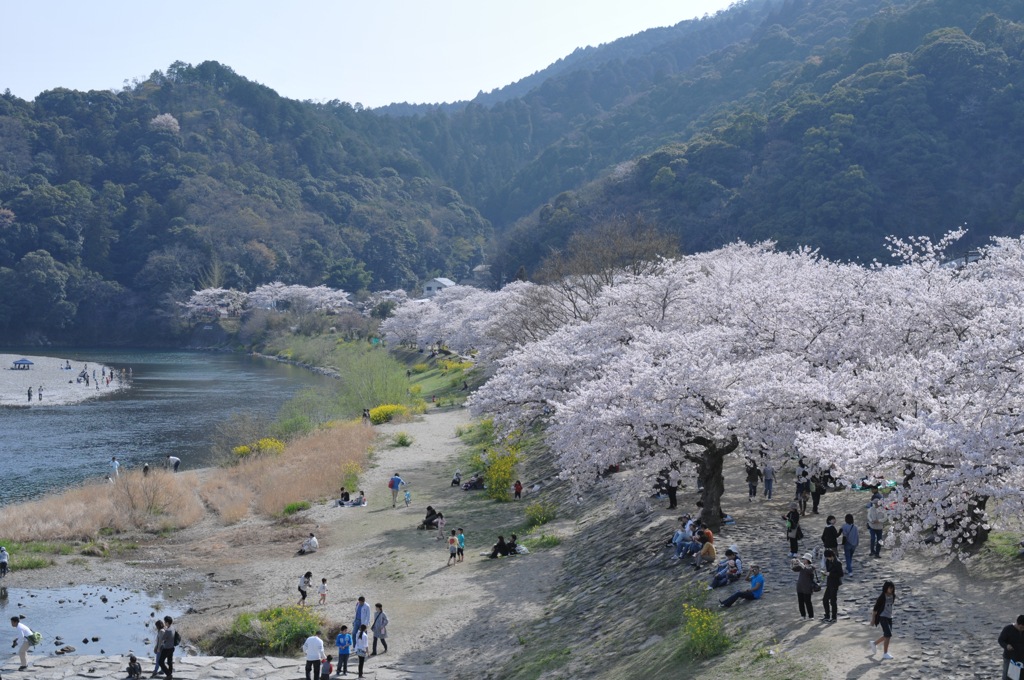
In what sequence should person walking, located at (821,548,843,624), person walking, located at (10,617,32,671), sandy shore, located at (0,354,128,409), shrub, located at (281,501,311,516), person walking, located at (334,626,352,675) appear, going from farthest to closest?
sandy shore, located at (0,354,128,409)
shrub, located at (281,501,311,516)
person walking, located at (10,617,32,671)
person walking, located at (334,626,352,675)
person walking, located at (821,548,843,624)

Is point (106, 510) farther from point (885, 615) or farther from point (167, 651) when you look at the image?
point (885, 615)

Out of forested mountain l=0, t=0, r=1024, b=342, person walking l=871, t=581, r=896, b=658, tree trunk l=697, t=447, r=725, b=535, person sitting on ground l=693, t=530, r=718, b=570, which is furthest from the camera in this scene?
forested mountain l=0, t=0, r=1024, b=342

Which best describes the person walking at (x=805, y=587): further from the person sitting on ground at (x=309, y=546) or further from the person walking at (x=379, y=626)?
the person sitting on ground at (x=309, y=546)

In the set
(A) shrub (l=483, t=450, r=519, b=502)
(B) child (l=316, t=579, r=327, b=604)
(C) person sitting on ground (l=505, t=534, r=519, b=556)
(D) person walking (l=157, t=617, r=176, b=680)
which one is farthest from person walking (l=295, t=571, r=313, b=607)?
(A) shrub (l=483, t=450, r=519, b=502)

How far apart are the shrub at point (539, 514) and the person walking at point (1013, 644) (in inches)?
627

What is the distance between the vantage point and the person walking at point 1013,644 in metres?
9.81

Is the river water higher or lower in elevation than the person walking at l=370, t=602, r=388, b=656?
higher

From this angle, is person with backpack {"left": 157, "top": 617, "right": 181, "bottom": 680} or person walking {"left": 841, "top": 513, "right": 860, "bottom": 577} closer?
person walking {"left": 841, "top": 513, "right": 860, "bottom": 577}

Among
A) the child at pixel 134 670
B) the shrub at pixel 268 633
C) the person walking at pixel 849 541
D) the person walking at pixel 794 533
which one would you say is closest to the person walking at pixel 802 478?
the person walking at pixel 794 533

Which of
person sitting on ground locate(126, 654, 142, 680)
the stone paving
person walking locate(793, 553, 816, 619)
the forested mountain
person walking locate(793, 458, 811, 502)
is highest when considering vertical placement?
the forested mountain

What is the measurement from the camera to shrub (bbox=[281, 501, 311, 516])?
29358 mm

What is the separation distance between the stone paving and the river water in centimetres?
1642

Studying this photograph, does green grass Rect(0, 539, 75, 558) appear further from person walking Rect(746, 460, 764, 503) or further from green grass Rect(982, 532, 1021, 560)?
green grass Rect(982, 532, 1021, 560)

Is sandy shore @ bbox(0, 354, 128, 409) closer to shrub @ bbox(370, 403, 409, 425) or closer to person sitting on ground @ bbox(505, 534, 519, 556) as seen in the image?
shrub @ bbox(370, 403, 409, 425)
